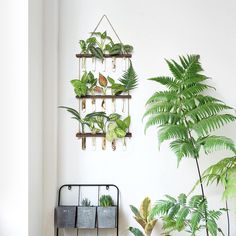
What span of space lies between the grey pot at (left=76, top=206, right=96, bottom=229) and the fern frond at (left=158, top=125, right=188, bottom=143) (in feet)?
2.45

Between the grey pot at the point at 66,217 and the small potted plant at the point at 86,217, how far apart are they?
0.03 m

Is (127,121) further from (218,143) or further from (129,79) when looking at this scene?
(218,143)

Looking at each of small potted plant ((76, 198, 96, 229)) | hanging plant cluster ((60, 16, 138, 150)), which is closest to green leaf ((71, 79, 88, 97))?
hanging plant cluster ((60, 16, 138, 150))

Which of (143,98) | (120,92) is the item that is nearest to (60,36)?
(120,92)

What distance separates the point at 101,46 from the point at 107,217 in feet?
3.82

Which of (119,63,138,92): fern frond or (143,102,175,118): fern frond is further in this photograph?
(119,63,138,92): fern frond

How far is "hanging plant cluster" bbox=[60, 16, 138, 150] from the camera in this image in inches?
86.7

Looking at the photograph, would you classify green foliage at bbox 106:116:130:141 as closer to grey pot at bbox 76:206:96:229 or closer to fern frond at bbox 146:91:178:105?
fern frond at bbox 146:91:178:105

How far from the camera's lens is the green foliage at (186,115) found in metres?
1.78

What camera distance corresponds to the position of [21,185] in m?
1.86

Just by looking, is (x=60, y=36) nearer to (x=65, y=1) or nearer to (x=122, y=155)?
(x=65, y=1)

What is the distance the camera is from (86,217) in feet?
6.98

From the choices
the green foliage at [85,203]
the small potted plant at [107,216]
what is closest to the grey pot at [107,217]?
the small potted plant at [107,216]

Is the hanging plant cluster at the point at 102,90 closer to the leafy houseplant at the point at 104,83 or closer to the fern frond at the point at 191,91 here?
the leafy houseplant at the point at 104,83
